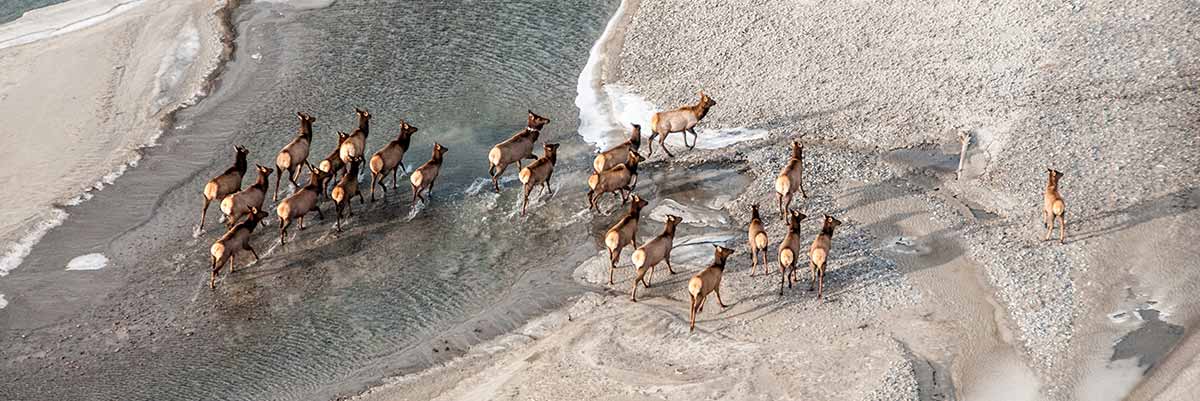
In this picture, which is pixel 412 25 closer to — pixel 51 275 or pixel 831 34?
pixel 831 34

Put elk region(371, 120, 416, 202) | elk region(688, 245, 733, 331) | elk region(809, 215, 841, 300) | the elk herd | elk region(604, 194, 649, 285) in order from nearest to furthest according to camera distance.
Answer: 1. elk region(688, 245, 733, 331)
2. elk region(809, 215, 841, 300)
3. the elk herd
4. elk region(604, 194, 649, 285)
5. elk region(371, 120, 416, 202)

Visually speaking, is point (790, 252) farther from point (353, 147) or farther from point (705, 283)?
point (353, 147)

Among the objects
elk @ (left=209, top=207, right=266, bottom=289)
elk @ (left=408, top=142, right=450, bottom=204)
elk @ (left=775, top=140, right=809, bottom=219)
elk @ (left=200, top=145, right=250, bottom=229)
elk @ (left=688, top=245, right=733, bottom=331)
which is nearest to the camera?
elk @ (left=688, top=245, right=733, bottom=331)

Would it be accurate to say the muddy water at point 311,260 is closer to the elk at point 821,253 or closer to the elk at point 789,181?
the elk at point 789,181

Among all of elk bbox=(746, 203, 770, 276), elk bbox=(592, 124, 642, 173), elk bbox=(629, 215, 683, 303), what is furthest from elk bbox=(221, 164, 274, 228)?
elk bbox=(746, 203, 770, 276)

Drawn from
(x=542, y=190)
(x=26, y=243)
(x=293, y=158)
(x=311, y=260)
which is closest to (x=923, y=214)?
(x=542, y=190)

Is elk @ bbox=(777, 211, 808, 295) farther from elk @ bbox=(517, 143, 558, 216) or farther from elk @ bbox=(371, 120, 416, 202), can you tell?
elk @ bbox=(371, 120, 416, 202)

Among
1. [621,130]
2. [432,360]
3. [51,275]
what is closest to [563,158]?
[621,130]
